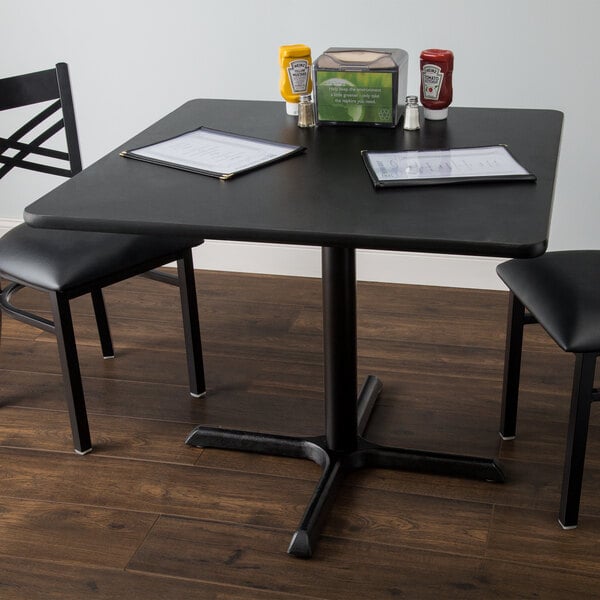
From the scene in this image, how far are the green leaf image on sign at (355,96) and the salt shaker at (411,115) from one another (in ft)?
0.12

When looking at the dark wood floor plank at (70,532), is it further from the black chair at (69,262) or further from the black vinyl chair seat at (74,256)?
the black vinyl chair seat at (74,256)

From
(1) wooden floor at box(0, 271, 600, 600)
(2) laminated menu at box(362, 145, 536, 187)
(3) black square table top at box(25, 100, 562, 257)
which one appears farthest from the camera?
(1) wooden floor at box(0, 271, 600, 600)

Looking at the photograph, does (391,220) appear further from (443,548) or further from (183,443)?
(183,443)

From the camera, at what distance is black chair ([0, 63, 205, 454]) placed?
7.04 feet

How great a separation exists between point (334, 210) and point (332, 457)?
0.73 meters

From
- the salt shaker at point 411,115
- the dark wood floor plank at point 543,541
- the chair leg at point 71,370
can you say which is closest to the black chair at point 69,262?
the chair leg at point 71,370

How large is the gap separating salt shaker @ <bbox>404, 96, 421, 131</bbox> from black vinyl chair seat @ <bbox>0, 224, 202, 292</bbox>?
62 cm

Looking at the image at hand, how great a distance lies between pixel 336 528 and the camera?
198cm

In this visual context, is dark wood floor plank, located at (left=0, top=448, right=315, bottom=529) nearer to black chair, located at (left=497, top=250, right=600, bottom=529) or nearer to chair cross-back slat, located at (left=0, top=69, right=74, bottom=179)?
black chair, located at (left=497, top=250, right=600, bottom=529)

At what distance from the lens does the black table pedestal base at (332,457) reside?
2025 mm

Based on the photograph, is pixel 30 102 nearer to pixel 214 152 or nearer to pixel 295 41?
pixel 214 152

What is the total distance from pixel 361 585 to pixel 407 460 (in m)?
0.39

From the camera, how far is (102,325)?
2650 mm

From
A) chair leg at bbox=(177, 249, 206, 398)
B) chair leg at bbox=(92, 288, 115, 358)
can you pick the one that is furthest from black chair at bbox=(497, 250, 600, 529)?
chair leg at bbox=(92, 288, 115, 358)
